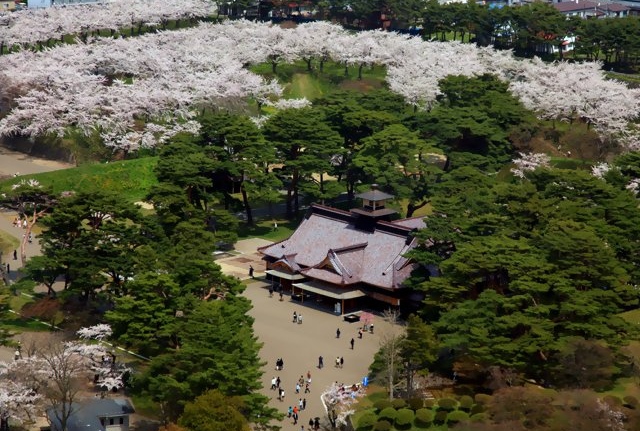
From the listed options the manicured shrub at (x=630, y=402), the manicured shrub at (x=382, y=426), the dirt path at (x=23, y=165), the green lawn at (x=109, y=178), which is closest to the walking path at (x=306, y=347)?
the manicured shrub at (x=382, y=426)

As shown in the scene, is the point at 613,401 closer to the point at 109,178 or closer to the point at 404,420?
the point at 404,420

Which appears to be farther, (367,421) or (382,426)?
(367,421)

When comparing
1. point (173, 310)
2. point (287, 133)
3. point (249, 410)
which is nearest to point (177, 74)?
point (287, 133)

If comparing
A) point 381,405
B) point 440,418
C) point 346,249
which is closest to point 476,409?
point 440,418

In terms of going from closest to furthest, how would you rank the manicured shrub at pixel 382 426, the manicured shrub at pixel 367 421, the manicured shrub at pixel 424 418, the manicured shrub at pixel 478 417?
the manicured shrub at pixel 478 417, the manicured shrub at pixel 382 426, the manicured shrub at pixel 367 421, the manicured shrub at pixel 424 418

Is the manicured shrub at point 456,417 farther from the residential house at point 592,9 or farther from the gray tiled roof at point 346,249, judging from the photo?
the residential house at point 592,9

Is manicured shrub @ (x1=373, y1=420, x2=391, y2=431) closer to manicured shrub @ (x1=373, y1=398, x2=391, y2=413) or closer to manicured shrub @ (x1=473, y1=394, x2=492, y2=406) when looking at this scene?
manicured shrub @ (x1=373, y1=398, x2=391, y2=413)

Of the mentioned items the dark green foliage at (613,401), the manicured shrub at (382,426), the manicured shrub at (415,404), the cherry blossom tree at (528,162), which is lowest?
the manicured shrub at (382,426)
